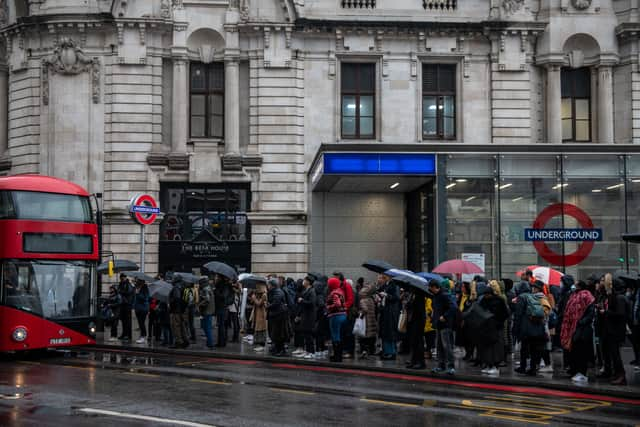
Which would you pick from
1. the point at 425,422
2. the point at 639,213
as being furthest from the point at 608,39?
the point at 425,422

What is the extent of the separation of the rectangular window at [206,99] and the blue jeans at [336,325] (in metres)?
15.4

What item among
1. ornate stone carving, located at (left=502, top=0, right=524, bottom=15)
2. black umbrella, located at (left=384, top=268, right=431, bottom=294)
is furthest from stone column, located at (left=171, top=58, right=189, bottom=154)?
black umbrella, located at (left=384, top=268, right=431, bottom=294)

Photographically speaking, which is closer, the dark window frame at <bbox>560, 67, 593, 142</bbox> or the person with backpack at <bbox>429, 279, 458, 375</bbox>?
the person with backpack at <bbox>429, 279, 458, 375</bbox>

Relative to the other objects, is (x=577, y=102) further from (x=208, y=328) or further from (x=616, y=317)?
(x=616, y=317)

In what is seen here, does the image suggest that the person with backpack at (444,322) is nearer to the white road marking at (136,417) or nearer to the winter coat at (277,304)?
the winter coat at (277,304)

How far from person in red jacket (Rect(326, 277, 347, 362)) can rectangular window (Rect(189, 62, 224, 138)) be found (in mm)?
15160

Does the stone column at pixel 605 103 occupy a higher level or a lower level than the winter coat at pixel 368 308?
higher

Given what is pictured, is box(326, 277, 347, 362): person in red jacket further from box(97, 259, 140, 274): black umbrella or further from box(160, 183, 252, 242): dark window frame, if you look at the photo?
box(160, 183, 252, 242): dark window frame

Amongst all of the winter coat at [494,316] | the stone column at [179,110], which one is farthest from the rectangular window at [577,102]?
the winter coat at [494,316]

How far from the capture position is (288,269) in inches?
1251

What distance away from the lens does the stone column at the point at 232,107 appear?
32.2m

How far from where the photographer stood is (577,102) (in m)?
33.9

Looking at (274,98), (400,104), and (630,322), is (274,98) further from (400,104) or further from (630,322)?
(630,322)

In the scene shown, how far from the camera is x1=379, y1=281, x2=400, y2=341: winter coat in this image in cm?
1931
